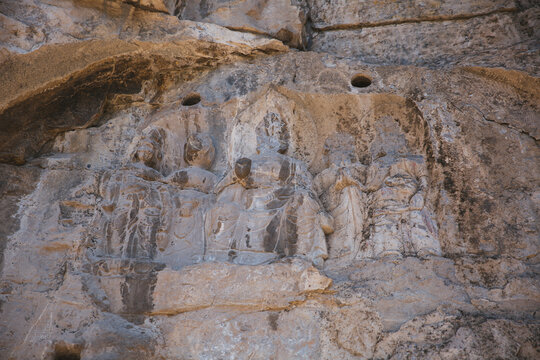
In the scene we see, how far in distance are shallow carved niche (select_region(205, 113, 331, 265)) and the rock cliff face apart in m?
0.02

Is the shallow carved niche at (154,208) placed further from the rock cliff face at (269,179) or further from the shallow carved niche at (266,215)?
the shallow carved niche at (266,215)

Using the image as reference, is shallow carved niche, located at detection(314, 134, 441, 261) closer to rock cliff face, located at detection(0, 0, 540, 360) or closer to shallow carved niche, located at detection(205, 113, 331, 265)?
rock cliff face, located at detection(0, 0, 540, 360)

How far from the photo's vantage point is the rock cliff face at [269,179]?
5789 mm

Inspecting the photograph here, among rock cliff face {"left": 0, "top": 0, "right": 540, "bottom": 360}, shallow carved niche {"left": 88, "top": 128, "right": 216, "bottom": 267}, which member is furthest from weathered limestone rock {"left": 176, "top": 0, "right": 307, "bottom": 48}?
shallow carved niche {"left": 88, "top": 128, "right": 216, "bottom": 267}

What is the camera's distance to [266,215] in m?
6.46

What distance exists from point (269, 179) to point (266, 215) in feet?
1.49

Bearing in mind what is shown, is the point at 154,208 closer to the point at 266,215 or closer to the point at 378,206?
the point at 266,215

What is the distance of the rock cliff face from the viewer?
19.0 ft

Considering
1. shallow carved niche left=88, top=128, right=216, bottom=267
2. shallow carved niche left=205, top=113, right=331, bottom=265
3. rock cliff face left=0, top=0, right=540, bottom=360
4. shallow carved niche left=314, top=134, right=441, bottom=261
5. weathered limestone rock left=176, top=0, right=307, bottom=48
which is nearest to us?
rock cliff face left=0, top=0, right=540, bottom=360

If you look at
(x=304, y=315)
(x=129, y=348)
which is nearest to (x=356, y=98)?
(x=304, y=315)

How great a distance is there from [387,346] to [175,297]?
2083 millimetres

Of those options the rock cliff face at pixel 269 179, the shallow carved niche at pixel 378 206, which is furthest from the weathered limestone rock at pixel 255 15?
the shallow carved niche at pixel 378 206

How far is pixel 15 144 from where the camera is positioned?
23.0ft

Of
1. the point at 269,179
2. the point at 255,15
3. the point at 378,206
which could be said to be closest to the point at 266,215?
the point at 269,179
